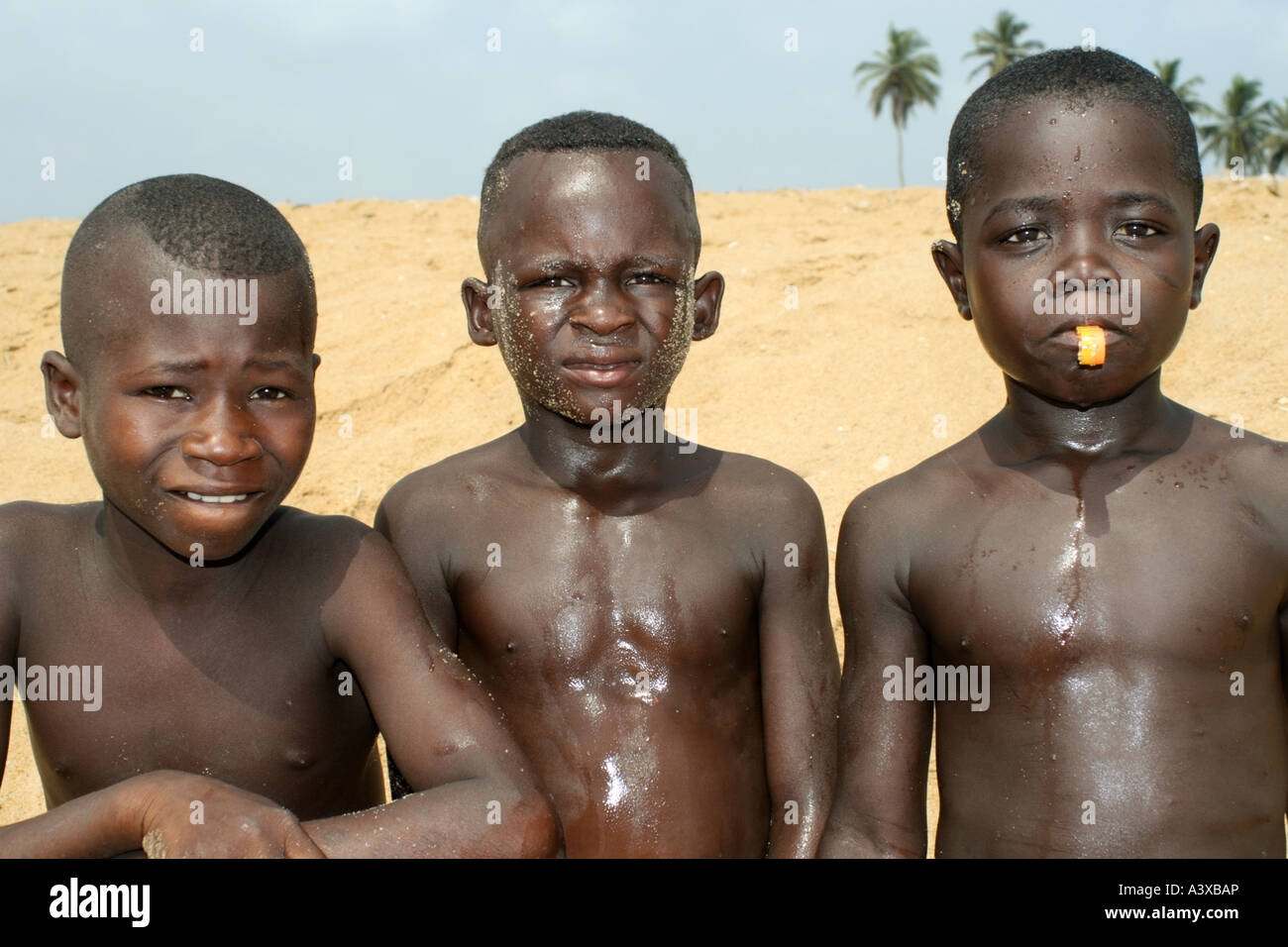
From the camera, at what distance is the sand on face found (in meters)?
5.46

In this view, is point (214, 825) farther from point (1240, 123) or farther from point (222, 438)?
point (1240, 123)

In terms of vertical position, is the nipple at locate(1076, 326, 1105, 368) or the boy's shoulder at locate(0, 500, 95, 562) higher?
the nipple at locate(1076, 326, 1105, 368)

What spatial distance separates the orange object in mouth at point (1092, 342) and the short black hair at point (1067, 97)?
0.37 m

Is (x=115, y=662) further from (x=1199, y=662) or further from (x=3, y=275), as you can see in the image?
(x=3, y=275)

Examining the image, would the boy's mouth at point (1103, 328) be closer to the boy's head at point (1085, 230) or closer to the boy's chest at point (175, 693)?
the boy's head at point (1085, 230)

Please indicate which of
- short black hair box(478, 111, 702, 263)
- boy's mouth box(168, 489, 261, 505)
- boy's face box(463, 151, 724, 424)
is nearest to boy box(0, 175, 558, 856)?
boy's mouth box(168, 489, 261, 505)

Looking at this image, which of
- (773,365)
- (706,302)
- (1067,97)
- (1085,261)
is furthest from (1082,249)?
(773,365)

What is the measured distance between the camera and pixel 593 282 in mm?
2615

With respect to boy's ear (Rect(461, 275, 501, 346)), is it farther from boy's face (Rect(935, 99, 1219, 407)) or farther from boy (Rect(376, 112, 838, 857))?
boy's face (Rect(935, 99, 1219, 407))

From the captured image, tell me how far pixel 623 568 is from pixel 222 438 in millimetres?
927

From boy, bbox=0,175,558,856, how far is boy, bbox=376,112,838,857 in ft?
1.25

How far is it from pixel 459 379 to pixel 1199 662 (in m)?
5.10
